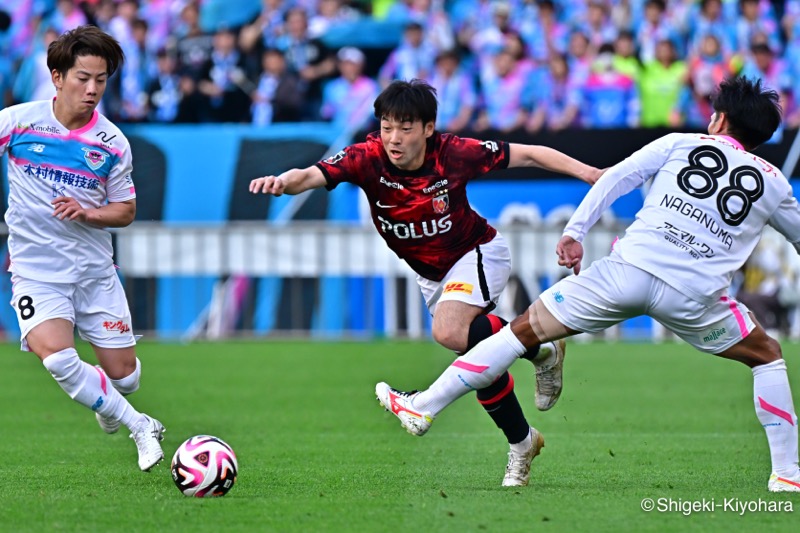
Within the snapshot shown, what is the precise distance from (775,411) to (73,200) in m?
3.98

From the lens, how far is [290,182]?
753 cm

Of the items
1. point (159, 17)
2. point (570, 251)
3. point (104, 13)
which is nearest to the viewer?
point (570, 251)

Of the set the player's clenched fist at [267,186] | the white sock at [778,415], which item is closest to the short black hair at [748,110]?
the white sock at [778,415]

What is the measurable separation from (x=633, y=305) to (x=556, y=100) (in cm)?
1291

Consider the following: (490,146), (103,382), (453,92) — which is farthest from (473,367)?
(453,92)

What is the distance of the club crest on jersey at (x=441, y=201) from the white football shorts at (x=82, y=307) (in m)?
2.00

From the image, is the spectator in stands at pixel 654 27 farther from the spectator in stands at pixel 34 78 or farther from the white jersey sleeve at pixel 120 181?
the white jersey sleeve at pixel 120 181

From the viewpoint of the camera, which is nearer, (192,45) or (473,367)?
(473,367)

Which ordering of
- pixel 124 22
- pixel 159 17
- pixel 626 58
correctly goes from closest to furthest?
pixel 626 58
pixel 124 22
pixel 159 17

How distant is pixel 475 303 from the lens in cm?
813

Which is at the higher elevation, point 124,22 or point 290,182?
point 290,182

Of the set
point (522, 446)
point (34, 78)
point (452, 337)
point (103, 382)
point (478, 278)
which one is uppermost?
point (478, 278)

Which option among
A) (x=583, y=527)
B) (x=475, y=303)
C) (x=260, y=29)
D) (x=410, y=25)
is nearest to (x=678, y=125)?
(x=410, y=25)

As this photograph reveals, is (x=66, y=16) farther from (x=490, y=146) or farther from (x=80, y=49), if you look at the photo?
(x=490, y=146)
